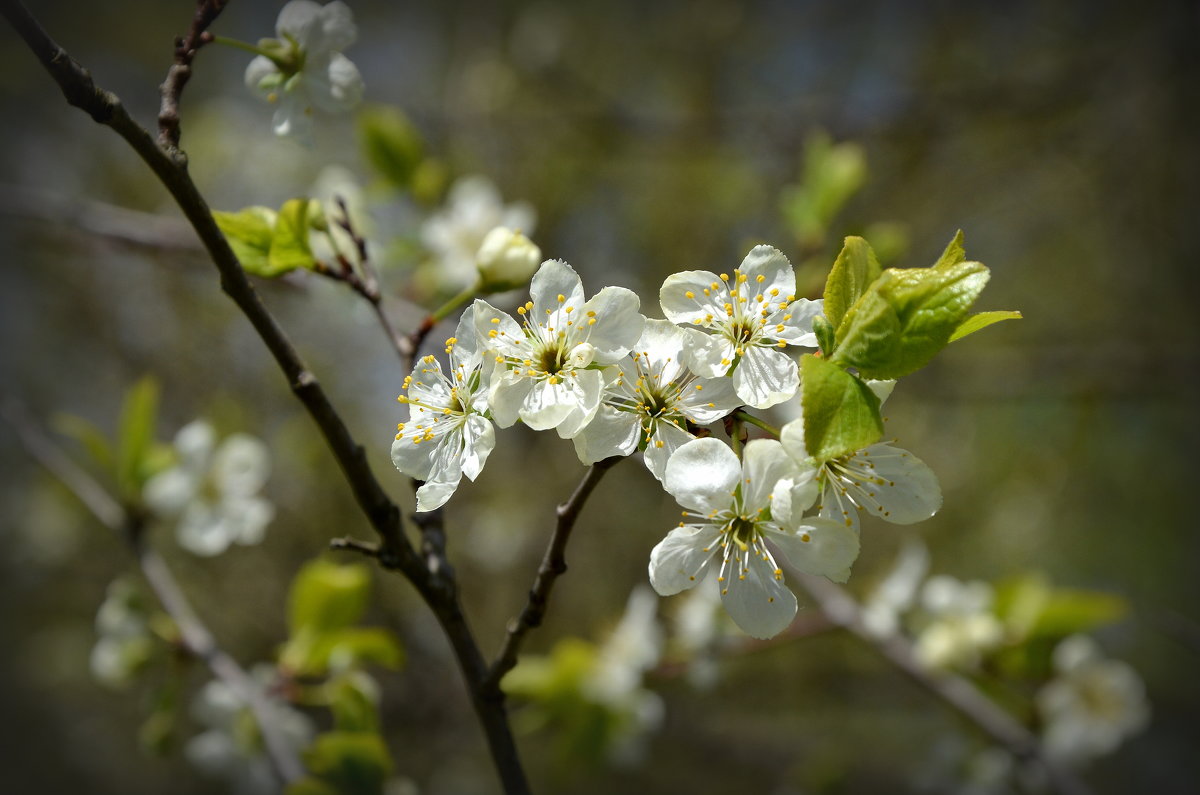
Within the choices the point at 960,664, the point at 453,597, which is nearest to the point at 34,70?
the point at 453,597

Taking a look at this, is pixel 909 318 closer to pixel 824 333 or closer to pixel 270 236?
pixel 824 333

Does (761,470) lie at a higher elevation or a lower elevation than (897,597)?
lower

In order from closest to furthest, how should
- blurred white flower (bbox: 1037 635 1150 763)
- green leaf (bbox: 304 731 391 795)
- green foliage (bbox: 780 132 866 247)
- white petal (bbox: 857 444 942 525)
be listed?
white petal (bbox: 857 444 942 525) < green leaf (bbox: 304 731 391 795) < green foliage (bbox: 780 132 866 247) < blurred white flower (bbox: 1037 635 1150 763)

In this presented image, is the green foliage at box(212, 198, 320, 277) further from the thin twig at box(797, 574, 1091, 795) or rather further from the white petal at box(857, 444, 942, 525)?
the thin twig at box(797, 574, 1091, 795)

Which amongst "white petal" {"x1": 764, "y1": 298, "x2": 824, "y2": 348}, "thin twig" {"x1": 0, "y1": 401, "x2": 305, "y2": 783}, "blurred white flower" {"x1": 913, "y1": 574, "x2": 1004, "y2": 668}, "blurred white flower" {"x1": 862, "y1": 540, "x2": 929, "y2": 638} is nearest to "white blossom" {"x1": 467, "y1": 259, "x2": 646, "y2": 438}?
"white petal" {"x1": 764, "y1": 298, "x2": 824, "y2": 348}

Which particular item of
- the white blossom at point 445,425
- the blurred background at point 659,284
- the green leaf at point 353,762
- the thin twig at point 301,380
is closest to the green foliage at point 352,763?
the green leaf at point 353,762

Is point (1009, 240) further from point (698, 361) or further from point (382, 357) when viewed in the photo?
point (698, 361)

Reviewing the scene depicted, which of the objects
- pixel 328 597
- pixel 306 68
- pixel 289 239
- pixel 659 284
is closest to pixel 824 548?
pixel 289 239
